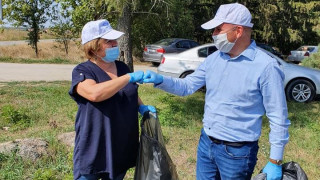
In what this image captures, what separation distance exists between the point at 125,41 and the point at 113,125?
536cm

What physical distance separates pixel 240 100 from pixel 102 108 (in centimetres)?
87

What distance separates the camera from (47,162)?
387 centimetres

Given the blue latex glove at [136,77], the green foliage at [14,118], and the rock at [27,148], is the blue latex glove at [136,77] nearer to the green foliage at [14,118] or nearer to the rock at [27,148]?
the rock at [27,148]

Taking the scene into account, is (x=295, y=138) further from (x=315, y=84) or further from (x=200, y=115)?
(x=315, y=84)

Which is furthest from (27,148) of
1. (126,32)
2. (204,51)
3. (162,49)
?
(162,49)

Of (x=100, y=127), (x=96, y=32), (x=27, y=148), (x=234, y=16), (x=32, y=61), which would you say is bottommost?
(x=32, y=61)

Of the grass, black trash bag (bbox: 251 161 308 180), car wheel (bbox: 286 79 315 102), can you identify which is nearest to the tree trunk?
the grass

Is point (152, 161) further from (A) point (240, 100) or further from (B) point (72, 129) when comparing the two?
(B) point (72, 129)

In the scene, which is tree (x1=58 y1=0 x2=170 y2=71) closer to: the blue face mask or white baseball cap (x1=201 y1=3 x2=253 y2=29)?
the blue face mask

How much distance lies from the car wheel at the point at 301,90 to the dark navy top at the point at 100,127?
6.49 meters

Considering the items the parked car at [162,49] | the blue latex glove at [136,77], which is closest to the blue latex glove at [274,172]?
the blue latex glove at [136,77]

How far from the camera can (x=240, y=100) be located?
2016 mm

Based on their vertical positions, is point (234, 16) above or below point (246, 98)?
above

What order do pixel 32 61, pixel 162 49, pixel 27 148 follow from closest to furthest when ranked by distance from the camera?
pixel 27 148 < pixel 162 49 < pixel 32 61
